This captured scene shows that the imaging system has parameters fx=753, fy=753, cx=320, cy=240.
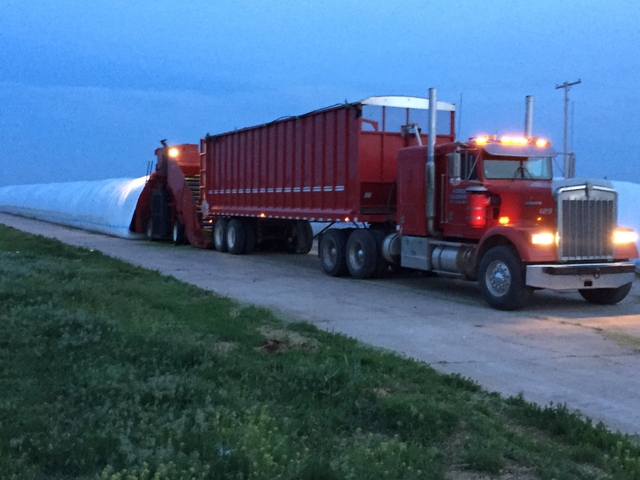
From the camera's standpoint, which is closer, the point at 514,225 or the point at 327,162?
the point at 514,225

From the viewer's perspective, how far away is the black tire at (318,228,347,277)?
1572 cm

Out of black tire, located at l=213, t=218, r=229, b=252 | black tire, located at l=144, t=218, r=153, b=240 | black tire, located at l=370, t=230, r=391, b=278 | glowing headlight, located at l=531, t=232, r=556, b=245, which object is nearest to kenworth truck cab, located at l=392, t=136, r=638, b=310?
glowing headlight, located at l=531, t=232, r=556, b=245

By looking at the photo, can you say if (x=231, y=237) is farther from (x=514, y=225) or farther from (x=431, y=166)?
(x=514, y=225)

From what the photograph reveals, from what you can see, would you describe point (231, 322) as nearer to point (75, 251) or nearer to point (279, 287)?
point (279, 287)

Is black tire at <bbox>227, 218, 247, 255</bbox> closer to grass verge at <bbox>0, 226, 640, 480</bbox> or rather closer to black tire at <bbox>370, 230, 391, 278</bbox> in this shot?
black tire at <bbox>370, 230, 391, 278</bbox>

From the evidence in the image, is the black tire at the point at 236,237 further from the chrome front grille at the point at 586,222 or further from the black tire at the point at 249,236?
the chrome front grille at the point at 586,222

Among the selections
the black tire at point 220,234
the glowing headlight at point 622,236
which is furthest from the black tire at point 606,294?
the black tire at point 220,234

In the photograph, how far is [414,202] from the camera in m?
13.7

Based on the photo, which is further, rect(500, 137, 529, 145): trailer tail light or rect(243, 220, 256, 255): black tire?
→ rect(243, 220, 256, 255): black tire

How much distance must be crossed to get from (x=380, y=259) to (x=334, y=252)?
4.09 ft

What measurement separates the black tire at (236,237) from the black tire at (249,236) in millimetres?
67

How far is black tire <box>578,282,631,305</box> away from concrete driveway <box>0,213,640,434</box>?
152mm

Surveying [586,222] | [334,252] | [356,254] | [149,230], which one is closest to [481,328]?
[586,222]

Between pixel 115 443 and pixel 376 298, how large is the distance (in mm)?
8215
